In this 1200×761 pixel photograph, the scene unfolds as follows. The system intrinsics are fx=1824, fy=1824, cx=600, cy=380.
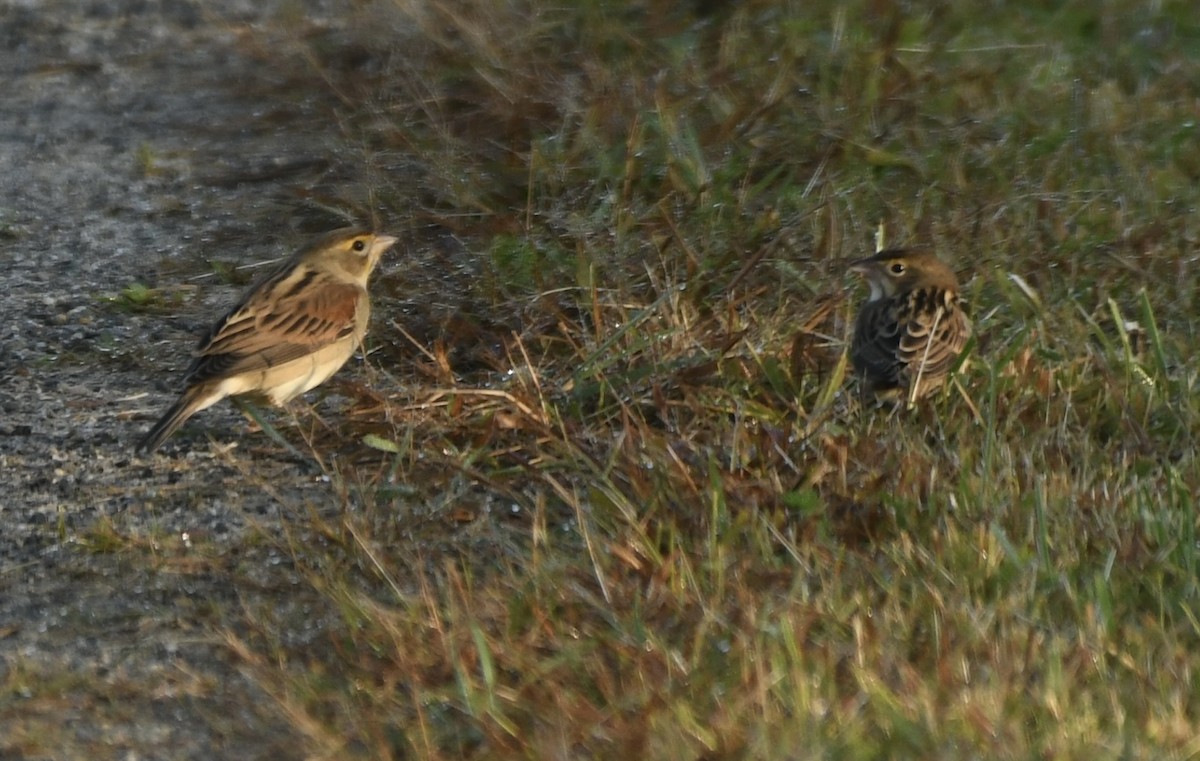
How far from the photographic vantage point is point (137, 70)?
9.41m

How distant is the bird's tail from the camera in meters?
5.36

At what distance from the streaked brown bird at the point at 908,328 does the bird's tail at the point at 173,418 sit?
196 cm

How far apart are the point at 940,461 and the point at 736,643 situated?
1.15 metres

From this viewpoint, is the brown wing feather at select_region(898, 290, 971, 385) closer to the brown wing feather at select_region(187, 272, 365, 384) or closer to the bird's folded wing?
the bird's folded wing

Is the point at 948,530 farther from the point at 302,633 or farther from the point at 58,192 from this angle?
the point at 58,192

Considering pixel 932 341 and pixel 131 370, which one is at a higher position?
pixel 932 341

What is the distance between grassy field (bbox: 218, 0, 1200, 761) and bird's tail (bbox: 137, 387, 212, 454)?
476 mm

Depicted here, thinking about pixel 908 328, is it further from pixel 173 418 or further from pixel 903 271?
pixel 173 418

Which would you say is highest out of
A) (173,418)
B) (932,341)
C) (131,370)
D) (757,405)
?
(932,341)

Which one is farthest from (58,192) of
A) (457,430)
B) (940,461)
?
(940,461)

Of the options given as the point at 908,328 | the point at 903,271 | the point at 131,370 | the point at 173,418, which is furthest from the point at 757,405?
the point at 131,370

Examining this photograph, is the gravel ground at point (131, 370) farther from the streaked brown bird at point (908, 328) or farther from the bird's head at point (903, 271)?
the bird's head at point (903, 271)

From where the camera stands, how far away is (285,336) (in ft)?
18.9

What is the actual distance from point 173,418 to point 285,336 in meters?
0.52
